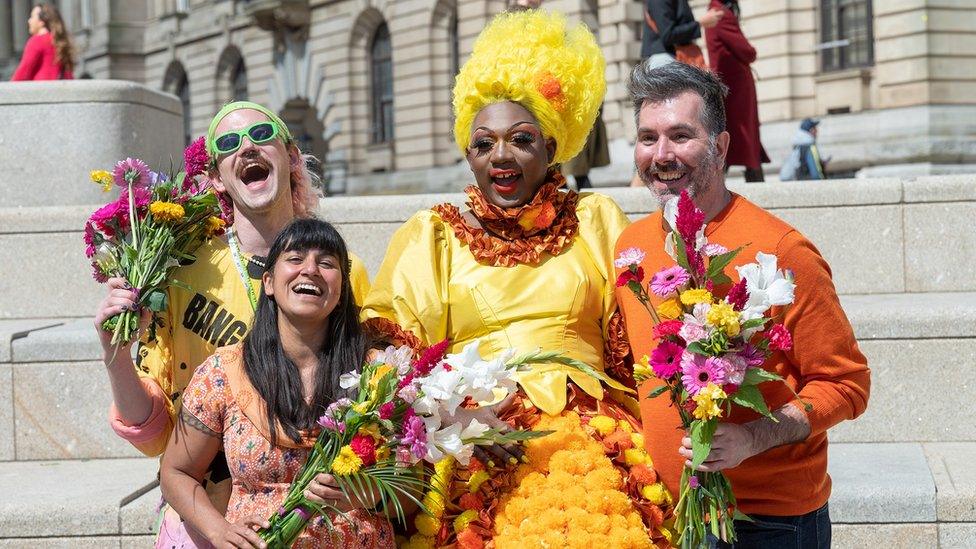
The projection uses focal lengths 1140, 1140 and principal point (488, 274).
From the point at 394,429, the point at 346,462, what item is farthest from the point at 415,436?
the point at 346,462

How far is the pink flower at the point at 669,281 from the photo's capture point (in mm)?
2689

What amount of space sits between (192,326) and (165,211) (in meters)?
0.37

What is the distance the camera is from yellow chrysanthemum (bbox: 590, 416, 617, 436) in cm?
339

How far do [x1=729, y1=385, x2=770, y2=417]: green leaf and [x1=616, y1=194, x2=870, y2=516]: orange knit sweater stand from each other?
25 centimetres

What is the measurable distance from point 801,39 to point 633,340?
62.9ft

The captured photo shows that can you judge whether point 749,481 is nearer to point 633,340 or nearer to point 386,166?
point 633,340

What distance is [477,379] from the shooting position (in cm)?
304

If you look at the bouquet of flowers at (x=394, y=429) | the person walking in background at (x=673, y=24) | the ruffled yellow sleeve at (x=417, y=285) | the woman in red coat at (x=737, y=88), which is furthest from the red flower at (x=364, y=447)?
the person walking in background at (x=673, y=24)

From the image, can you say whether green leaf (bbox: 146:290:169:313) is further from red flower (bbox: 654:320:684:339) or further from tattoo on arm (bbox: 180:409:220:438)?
red flower (bbox: 654:320:684:339)

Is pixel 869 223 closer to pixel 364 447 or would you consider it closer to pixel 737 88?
pixel 737 88

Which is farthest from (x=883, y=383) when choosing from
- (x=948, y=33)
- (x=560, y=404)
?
(x=948, y=33)

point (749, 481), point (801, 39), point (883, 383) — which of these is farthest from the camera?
point (801, 39)

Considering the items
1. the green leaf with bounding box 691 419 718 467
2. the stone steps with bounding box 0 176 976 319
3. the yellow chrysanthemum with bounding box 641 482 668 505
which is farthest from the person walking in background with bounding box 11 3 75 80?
the green leaf with bounding box 691 419 718 467

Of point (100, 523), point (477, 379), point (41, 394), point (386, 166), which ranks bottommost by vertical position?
point (100, 523)
